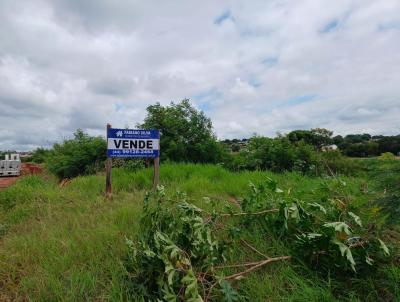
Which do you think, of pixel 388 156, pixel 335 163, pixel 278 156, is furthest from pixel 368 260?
pixel 335 163

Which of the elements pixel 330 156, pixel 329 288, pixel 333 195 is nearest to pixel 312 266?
pixel 329 288

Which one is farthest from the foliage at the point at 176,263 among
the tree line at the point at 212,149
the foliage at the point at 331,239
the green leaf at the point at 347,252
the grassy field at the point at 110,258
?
the tree line at the point at 212,149

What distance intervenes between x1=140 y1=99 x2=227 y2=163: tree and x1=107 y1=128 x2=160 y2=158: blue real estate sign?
2817 mm

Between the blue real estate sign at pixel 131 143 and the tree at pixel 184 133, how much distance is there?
2817 millimetres

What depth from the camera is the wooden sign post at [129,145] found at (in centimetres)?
579

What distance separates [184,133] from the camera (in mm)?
9422

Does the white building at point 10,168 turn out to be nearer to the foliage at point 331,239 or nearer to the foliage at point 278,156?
the foliage at point 278,156

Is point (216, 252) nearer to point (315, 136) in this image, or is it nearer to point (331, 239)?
point (331, 239)

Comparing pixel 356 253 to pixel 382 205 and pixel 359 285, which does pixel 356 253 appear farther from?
pixel 382 205

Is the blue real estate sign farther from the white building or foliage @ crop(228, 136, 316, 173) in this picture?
the white building

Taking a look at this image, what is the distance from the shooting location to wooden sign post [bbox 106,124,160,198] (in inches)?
228

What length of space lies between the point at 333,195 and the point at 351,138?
691 centimetres

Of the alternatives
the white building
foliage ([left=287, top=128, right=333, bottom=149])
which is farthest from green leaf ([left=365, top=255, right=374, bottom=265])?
the white building

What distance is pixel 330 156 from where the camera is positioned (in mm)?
8312
